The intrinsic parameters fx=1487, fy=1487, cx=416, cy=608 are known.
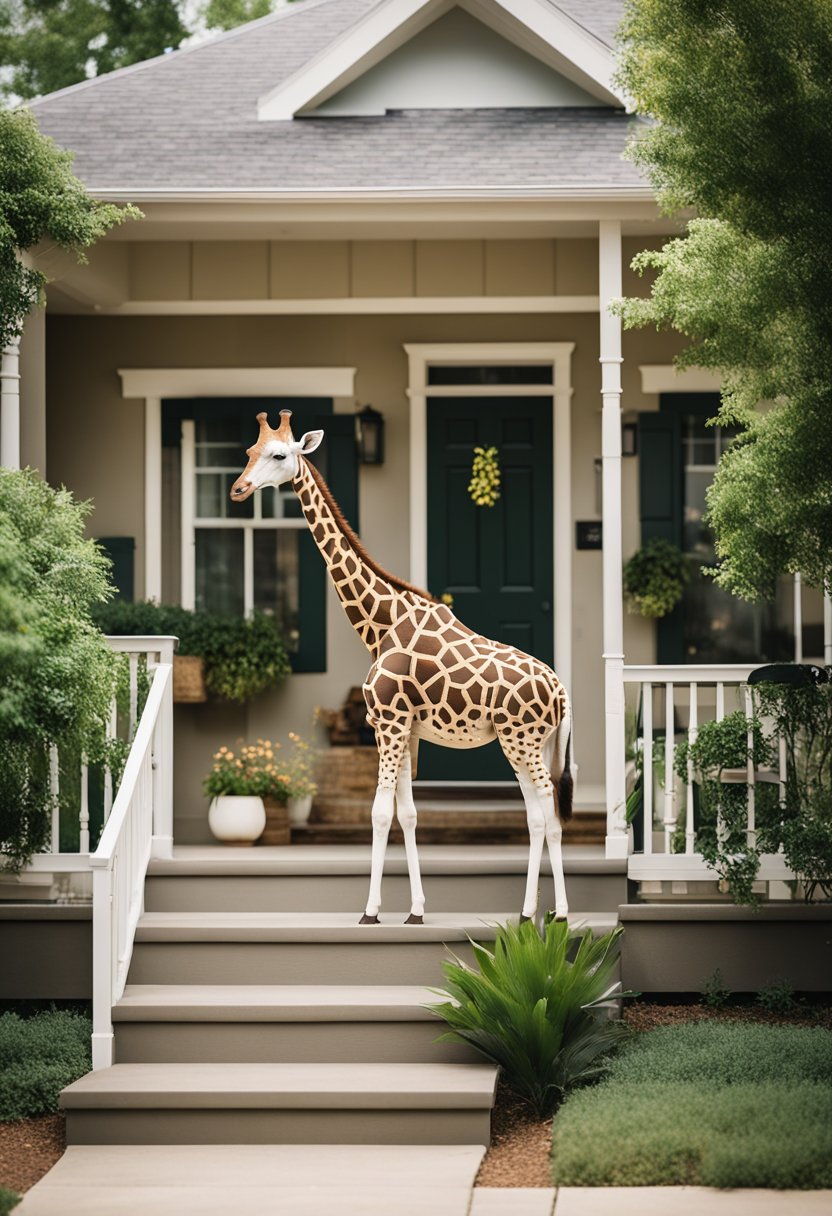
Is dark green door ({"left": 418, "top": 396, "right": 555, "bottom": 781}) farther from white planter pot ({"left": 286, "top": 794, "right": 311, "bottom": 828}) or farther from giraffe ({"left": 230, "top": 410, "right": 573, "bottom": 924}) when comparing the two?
giraffe ({"left": 230, "top": 410, "right": 573, "bottom": 924})

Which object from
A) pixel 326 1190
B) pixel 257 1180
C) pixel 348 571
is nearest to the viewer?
pixel 326 1190

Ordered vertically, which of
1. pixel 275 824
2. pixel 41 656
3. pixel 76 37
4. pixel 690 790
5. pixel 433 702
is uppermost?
pixel 76 37

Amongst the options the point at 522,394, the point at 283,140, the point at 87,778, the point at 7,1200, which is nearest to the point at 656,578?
the point at 522,394

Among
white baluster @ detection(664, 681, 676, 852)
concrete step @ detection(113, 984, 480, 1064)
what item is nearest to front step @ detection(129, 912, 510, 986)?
concrete step @ detection(113, 984, 480, 1064)

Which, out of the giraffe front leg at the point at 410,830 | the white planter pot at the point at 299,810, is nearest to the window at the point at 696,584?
the white planter pot at the point at 299,810

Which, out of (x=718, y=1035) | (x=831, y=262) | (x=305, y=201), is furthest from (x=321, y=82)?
(x=718, y=1035)

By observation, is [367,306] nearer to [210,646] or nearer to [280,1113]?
[210,646]

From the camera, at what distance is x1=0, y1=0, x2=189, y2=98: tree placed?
20.5 metres

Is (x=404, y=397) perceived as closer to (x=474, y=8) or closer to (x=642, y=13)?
(x=474, y=8)

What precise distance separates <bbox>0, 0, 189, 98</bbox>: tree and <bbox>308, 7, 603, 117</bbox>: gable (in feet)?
40.9

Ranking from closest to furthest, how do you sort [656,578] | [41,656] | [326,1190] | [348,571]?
[326,1190]
[41,656]
[348,571]
[656,578]

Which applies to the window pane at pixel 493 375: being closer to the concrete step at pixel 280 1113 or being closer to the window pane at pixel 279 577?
the window pane at pixel 279 577

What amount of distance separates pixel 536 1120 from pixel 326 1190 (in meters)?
1.16

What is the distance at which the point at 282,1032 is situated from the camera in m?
6.36
